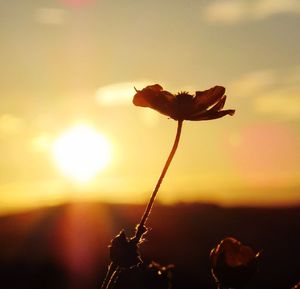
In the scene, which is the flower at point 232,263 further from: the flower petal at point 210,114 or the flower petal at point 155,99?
the flower petal at point 155,99

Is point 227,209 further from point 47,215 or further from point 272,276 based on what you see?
point 272,276

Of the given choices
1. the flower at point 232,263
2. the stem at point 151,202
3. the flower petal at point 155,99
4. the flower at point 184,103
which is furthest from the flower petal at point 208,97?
the flower at point 232,263

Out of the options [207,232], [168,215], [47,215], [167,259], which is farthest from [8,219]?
[167,259]

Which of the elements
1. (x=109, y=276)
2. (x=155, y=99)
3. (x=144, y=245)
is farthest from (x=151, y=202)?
(x=144, y=245)

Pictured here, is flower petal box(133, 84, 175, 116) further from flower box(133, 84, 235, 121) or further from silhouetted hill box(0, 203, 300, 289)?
silhouetted hill box(0, 203, 300, 289)

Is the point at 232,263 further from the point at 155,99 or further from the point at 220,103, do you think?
the point at 220,103

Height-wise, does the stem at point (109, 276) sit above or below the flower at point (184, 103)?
below
